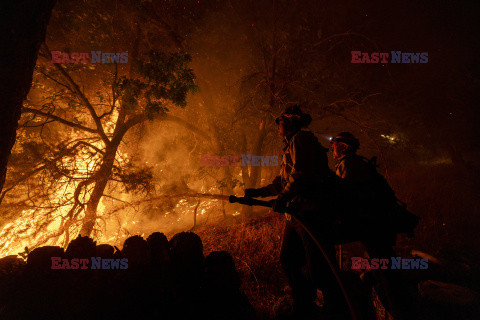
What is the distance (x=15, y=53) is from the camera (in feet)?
6.73

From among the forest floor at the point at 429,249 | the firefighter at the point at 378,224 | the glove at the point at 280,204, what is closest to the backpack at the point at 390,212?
the firefighter at the point at 378,224

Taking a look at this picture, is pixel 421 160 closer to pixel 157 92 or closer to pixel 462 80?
pixel 462 80

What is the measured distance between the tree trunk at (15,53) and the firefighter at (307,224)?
2.89 metres

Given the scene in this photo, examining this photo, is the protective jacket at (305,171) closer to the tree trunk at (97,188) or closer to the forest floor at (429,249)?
the forest floor at (429,249)

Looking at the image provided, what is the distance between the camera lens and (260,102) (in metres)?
8.80

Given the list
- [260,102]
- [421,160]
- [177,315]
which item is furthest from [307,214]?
[421,160]

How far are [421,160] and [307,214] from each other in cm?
1955

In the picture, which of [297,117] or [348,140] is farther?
[348,140]

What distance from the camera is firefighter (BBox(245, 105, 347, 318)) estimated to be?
2.52 meters

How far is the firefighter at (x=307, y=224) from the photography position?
2523mm

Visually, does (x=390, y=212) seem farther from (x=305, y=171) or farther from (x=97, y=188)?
(x=97, y=188)

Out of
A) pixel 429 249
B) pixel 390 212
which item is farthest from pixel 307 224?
pixel 429 249

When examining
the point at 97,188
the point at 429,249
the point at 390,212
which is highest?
the point at 390,212

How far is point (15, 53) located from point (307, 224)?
3.57 m
